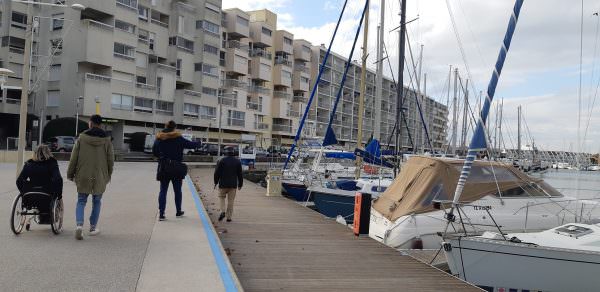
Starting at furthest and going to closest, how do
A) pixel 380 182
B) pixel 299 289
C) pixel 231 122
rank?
pixel 231 122
pixel 380 182
pixel 299 289

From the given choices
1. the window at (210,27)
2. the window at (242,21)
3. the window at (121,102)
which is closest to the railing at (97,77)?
the window at (121,102)

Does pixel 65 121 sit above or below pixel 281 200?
above

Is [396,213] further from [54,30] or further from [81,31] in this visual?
[54,30]

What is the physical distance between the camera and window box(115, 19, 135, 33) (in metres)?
49.0

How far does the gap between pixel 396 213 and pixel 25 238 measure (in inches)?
279

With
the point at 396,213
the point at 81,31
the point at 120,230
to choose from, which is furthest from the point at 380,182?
the point at 81,31

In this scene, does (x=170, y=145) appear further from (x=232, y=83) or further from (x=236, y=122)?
(x=232, y=83)

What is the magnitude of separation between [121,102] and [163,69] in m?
7.40

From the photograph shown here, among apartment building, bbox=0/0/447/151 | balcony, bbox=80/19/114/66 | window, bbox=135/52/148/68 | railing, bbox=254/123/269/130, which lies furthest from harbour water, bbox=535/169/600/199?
window, bbox=135/52/148/68

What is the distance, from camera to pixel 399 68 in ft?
67.8

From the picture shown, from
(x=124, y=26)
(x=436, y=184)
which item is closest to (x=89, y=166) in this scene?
(x=436, y=184)

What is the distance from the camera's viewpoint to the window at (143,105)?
51141mm

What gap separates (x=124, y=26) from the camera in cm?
4962

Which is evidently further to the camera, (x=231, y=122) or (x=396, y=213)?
(x=231, y=122)
